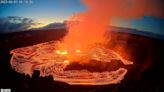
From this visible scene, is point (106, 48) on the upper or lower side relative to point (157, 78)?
upper

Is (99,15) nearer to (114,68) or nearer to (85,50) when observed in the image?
(85,50)

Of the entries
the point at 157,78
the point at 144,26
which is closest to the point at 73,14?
the point at 144,26

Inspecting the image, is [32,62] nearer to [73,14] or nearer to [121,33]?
[73,14]

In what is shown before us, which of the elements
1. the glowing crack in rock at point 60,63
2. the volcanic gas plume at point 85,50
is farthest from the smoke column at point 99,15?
the glowing crack in rock at point 60,63

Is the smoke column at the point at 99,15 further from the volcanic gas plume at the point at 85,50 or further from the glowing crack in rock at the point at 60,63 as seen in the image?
the glowing crack in rock at the point at 60,63

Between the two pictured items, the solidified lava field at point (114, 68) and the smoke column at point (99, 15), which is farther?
the smoke column at point (99, 15)

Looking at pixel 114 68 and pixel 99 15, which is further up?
pixel 99 15

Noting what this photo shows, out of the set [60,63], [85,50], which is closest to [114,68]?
[85,50]
